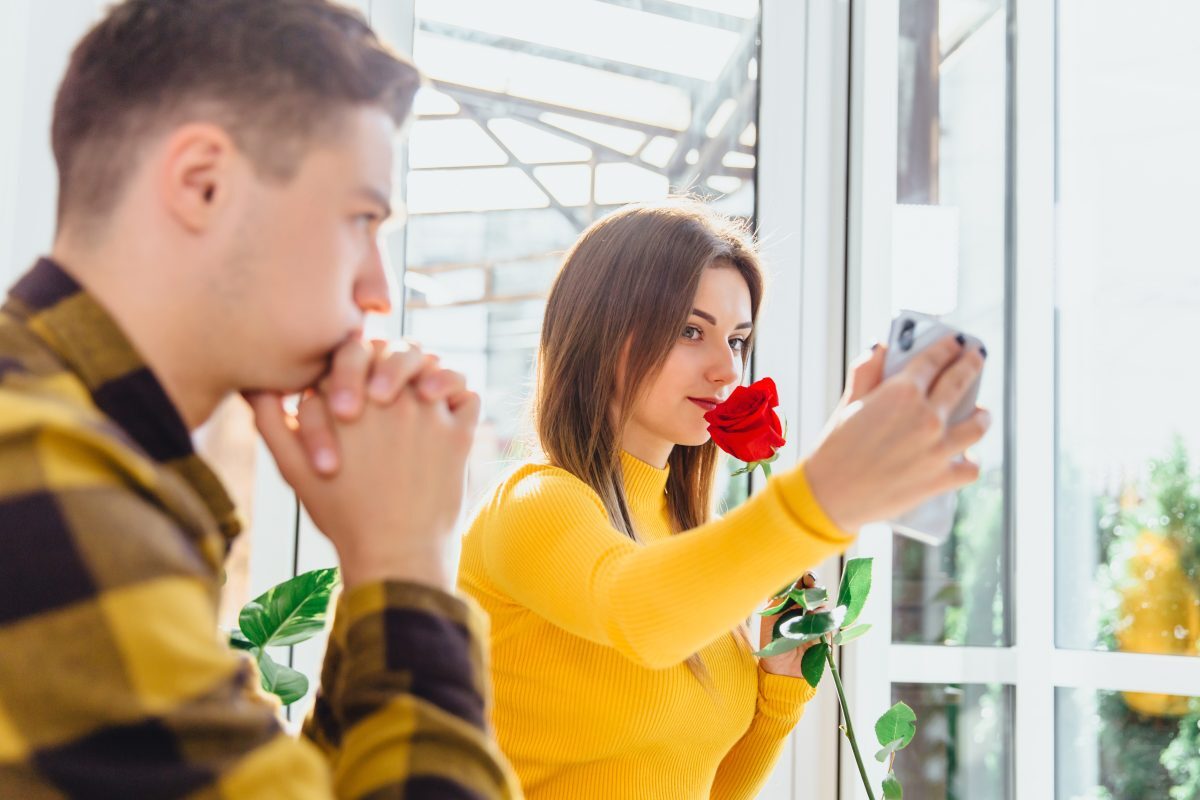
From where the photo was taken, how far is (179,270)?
655 mm

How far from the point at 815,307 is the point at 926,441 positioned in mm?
1225

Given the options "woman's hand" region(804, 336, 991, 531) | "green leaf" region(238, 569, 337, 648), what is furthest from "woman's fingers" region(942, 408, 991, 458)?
"green leaf" region(238, 569, 337, 648)

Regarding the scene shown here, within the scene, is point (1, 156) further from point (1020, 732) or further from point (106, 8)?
point (1020, 732)

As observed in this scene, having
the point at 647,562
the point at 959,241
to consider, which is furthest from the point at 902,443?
the point at 959,241

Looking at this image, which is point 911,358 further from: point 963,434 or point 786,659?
point 786,659

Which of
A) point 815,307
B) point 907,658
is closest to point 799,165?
point 815,307

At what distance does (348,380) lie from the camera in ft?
2.42

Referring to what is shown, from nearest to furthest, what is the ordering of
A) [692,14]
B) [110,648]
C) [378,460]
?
[110,648], [378,460], [692,14]

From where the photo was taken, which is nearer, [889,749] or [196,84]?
[196,84]

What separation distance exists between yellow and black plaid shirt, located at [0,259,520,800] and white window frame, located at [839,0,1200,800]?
1466 mm

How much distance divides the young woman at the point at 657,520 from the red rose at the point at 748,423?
0.34 feet

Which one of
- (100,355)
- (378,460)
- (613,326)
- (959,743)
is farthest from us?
(959,743)

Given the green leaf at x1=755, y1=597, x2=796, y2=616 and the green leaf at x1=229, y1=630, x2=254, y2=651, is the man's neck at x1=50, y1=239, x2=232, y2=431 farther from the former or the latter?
the green leaf at x1=755, y1=597, x2=796, y2=616

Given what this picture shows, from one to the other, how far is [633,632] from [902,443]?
1.10ft
